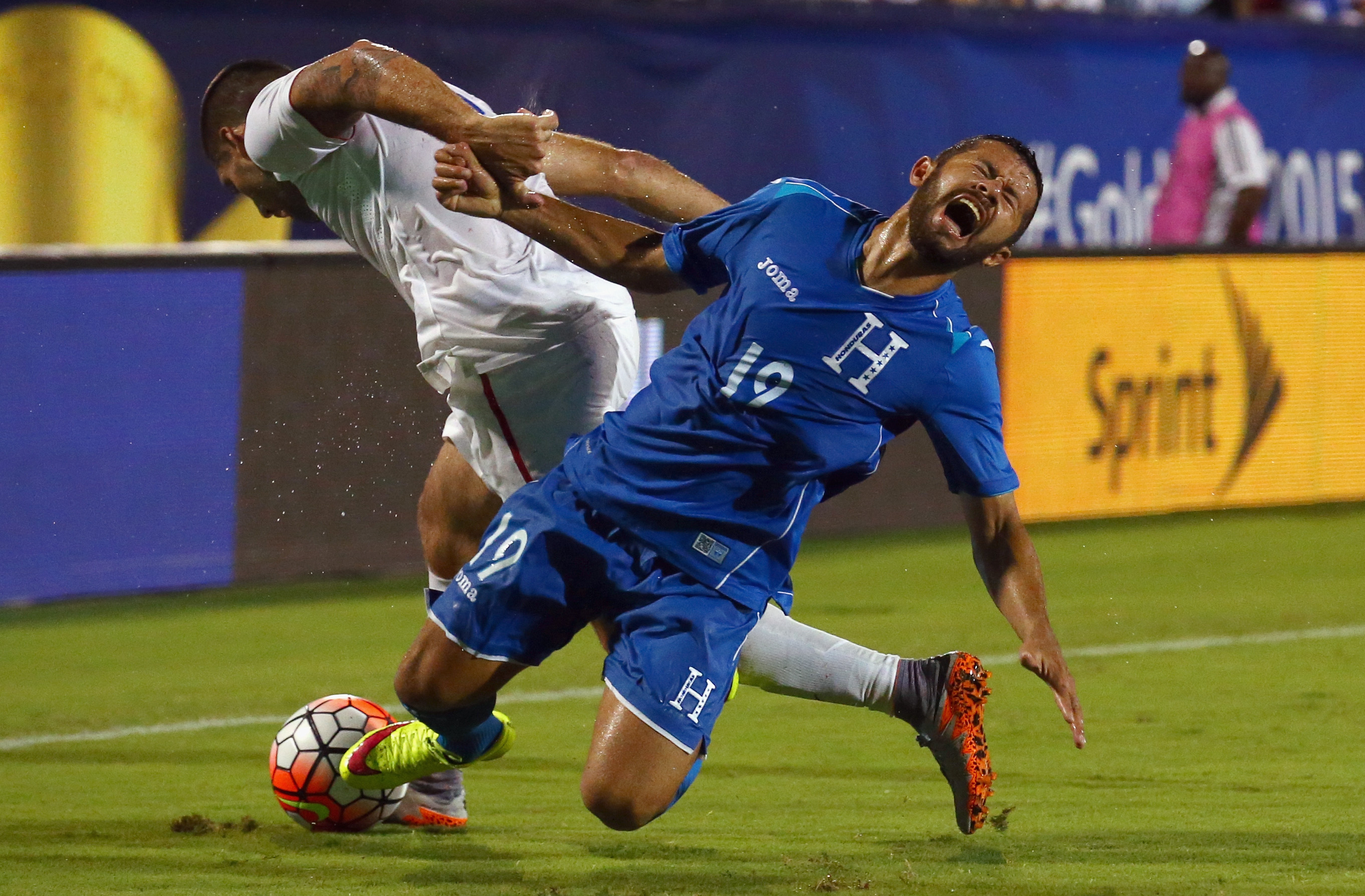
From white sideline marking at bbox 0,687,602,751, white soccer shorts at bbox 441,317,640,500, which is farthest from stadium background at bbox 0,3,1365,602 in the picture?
white soccer shorts at bbox 441,317,640,500

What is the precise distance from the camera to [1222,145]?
36.6 ft

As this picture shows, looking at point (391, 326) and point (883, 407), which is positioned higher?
point (883, 407)

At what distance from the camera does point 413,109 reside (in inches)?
165

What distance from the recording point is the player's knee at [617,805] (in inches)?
161

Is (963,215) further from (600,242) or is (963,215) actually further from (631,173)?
(631,173)

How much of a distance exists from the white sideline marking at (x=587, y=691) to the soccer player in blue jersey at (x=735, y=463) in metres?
1.89

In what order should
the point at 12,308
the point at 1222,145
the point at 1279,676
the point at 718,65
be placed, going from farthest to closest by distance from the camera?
the point at 1222,145
the point at 718,65
the point at 12,308
the point at 1279,676

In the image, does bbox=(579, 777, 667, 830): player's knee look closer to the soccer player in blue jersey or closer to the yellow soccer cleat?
the soccer player in blue jersey

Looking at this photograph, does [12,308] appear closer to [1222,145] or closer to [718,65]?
[718,65]

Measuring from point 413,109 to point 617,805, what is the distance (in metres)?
1.49

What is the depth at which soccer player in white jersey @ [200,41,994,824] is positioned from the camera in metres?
4.54

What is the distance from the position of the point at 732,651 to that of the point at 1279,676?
3112 millimetres

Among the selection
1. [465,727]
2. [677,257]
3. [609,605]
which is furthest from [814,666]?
[677,257]

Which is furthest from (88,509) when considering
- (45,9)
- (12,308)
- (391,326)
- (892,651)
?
(892,651)
